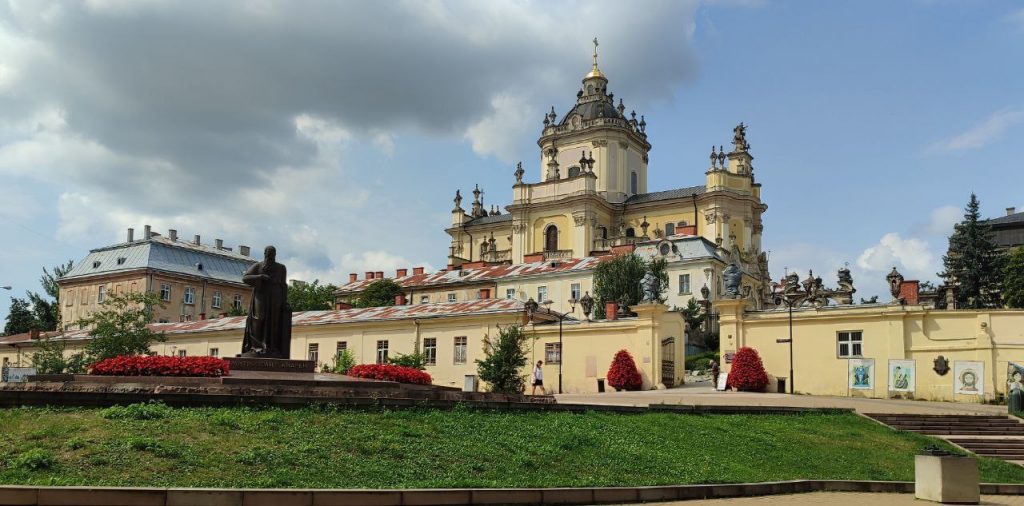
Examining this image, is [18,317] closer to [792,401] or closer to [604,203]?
[604,203]

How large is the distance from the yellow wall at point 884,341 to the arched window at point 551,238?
54.2 metres

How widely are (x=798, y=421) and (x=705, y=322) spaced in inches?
1506

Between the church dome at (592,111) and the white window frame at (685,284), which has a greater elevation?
the church dome at (592,111)

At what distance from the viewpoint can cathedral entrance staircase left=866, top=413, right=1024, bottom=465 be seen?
21.6 m

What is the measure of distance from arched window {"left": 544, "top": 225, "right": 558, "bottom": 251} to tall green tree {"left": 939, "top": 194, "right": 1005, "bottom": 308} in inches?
1438

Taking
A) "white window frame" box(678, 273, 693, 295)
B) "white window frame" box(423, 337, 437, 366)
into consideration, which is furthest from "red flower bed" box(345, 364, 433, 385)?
"white window frame" box(678, 273, 693, 295)

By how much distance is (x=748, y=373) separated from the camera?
33.6 m

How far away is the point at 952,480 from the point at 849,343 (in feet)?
65.3

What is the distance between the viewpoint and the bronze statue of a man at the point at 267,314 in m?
19.4

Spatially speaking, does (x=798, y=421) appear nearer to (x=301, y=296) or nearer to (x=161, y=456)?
(x=161, y=456)

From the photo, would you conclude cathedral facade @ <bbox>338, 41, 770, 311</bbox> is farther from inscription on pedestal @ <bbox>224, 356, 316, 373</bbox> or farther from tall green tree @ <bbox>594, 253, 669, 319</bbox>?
inscription on pedestal @ <bbox>224, 356, 316, 373</bbox>

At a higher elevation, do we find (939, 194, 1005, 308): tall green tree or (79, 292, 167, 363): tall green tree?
(939, 194, 1005, 308): tall green tree

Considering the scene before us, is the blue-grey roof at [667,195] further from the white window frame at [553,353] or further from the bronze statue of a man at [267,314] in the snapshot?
the bronze statue of a man at [267,314]

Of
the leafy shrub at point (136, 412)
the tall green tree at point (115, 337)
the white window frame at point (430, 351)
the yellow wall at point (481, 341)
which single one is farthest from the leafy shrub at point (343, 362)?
→ the leafy shrub at point (136, 412)
